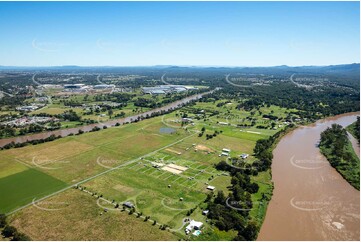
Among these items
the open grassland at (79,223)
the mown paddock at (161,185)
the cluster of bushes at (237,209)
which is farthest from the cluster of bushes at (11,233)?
the cluster of bushes at (237,209)

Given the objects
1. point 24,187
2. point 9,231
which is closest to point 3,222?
point 9,231

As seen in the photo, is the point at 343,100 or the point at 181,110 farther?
the point at 343,100

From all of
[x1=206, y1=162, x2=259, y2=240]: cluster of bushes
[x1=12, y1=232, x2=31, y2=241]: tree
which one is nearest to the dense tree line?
[x1=206, y1=162, x2=259, y2=240]: cluster of bushes

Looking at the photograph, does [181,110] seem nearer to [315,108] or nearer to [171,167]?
[315,108]

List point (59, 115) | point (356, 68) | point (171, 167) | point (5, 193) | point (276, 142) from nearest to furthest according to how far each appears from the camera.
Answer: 1. point (5, 193)
2. point (171, 167)
3. point (276, 142)
4. point (59, 115)
5. point (356, 68)

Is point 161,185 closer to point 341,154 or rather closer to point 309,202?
point 309,202

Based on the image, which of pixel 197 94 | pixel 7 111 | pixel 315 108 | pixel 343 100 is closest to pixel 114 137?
pixel 7 111

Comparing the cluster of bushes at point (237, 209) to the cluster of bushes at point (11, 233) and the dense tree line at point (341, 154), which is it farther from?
the cluster of bushes at point (11, 233)
